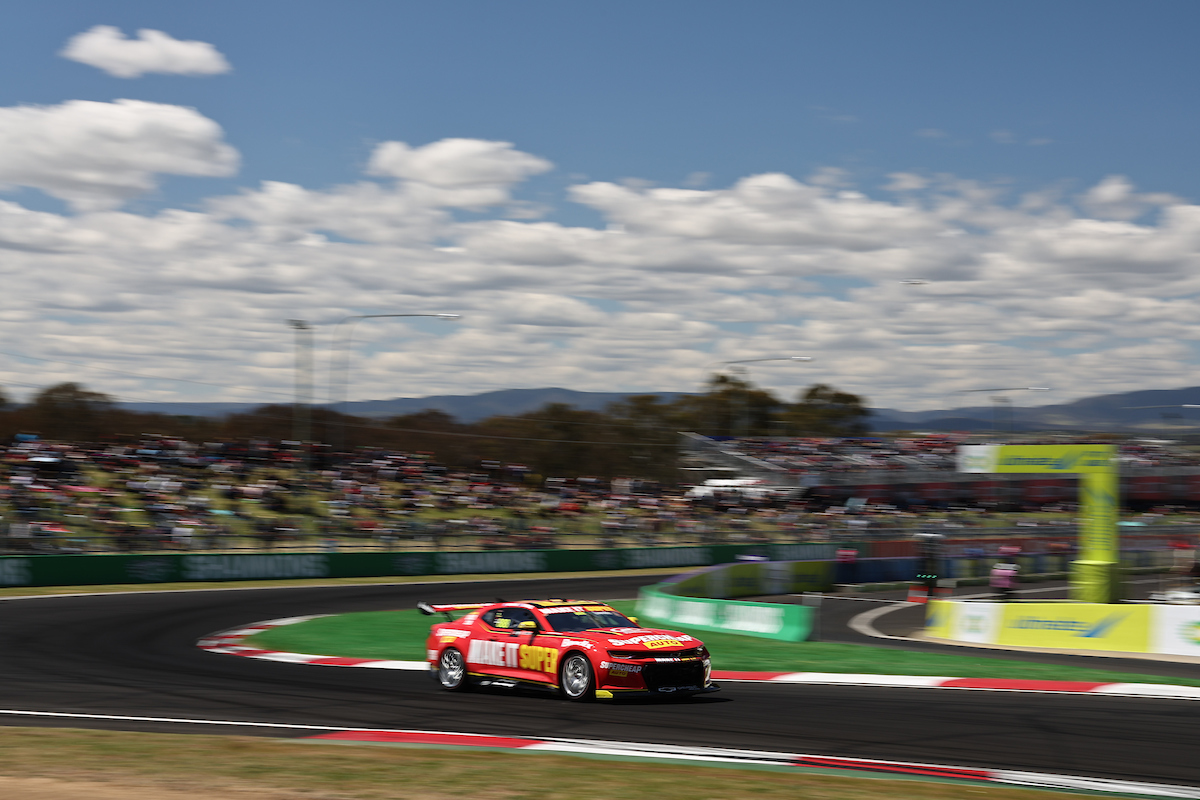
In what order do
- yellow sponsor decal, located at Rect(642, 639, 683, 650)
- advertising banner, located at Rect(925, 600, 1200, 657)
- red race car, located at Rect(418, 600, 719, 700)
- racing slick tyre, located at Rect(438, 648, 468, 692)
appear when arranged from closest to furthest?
1. red race car, located at Rect(418, 600, 719, 700)
2. yellow sponsor decal, located at Rect(642, 639, 683, 650)
3. racing slick tyre, located at Rect(438, 648, 468, 692)
4. advertising banner, located at Rect(925, 600, 1200, 657)

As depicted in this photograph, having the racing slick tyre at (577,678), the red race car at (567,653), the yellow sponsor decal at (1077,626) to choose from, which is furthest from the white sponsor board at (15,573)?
the yellow sponsor decal at (1077,626)

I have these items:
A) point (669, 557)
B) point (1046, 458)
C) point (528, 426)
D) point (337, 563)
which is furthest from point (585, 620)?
point (528, 426)

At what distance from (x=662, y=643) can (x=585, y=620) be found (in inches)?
46.7

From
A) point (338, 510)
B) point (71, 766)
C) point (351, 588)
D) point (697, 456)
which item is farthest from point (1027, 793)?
point (697, 456)

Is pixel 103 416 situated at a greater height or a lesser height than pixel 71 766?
greater

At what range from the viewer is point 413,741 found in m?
10.8

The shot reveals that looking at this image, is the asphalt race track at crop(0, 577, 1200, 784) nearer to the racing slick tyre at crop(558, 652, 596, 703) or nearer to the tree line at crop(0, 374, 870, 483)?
the racing slick tyre at crop(558, 652, 596, 703)

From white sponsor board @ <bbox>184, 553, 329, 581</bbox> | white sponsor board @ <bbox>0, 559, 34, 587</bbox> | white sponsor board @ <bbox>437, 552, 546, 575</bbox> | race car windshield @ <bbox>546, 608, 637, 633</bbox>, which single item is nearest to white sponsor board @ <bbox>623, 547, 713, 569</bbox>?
white sponsor board @ <bbox>437, 552, 546, 575</bbox>

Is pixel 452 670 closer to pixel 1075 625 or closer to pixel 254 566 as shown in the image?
pixel 1075 625

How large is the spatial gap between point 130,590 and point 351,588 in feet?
20.1

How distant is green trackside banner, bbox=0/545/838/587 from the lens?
106 feet

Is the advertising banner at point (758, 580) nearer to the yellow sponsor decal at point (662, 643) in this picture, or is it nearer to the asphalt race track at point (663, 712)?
the asphalt race track at point (663, 712)

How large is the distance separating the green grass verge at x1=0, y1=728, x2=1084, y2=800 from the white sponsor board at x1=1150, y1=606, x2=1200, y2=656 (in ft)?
44.3

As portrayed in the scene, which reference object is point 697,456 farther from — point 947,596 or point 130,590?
point 130,590
